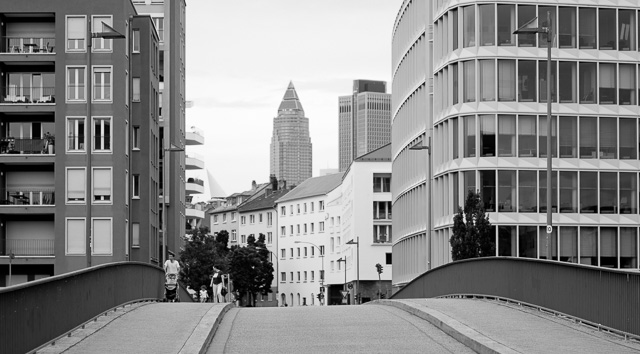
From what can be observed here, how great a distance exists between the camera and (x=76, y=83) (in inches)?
2579

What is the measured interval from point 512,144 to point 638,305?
47.4m

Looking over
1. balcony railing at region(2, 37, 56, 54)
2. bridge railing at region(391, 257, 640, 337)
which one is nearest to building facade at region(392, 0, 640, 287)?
balcony railing at region(2, 37, 56, 54)

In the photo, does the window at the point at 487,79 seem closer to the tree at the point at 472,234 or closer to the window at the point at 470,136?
the window at the point at 470,136

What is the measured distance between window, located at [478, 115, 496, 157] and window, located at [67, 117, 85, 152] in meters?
21.7

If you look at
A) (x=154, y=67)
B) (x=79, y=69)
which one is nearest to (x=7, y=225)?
(x=79, y=69)

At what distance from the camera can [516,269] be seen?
2797 cm

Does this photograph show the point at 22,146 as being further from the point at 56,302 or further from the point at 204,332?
the point at 56,302

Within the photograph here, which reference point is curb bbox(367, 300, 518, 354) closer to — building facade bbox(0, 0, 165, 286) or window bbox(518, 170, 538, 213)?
window bbox(518, 170, 538, 213)

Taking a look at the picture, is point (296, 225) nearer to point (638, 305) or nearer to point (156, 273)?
point (156, 273)

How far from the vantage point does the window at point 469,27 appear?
66.2 meters

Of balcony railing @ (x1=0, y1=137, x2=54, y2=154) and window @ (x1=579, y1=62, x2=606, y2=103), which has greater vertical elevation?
window @ (x1=579, y1=62, x2=606, y2=103)

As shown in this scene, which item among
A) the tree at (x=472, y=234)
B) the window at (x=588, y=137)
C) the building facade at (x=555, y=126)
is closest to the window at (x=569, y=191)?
the building facade at (x=555, y=126)

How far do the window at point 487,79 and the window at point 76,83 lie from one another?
70.9 feet

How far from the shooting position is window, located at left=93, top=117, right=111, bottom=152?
2566 inches
